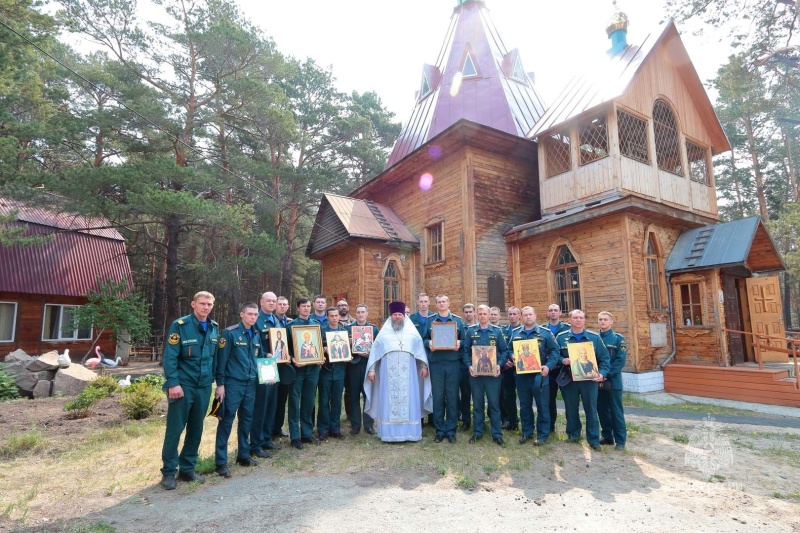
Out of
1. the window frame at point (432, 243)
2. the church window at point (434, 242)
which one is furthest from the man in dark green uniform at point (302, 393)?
the church window at point (434, 242)

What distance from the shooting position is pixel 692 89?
42.7 ft

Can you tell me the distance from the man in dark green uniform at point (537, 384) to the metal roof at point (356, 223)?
801 centimetres

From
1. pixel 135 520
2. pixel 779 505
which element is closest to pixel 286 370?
pixel 135 520

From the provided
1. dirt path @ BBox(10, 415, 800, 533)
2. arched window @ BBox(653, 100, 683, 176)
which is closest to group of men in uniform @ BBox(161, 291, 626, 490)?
dirt path @ BBox(10, 415, 800, 533)

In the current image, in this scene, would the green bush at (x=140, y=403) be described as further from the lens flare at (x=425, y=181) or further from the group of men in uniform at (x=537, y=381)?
the lens flare at (x=425, y=181)

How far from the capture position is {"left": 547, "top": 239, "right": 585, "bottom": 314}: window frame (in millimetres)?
11133

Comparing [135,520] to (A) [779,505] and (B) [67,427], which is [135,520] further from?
(A) [779,505]

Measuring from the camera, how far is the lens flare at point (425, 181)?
46.9 feet

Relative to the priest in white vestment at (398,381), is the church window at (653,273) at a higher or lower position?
higher

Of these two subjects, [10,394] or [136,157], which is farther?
[136,157]

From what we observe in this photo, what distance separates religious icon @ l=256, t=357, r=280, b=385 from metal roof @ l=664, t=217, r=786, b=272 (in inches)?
386

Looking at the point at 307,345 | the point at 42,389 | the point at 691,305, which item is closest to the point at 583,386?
the point at 307,345

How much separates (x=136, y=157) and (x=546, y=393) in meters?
20.3

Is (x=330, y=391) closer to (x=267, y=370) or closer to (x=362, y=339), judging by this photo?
(x=362, y=339)
